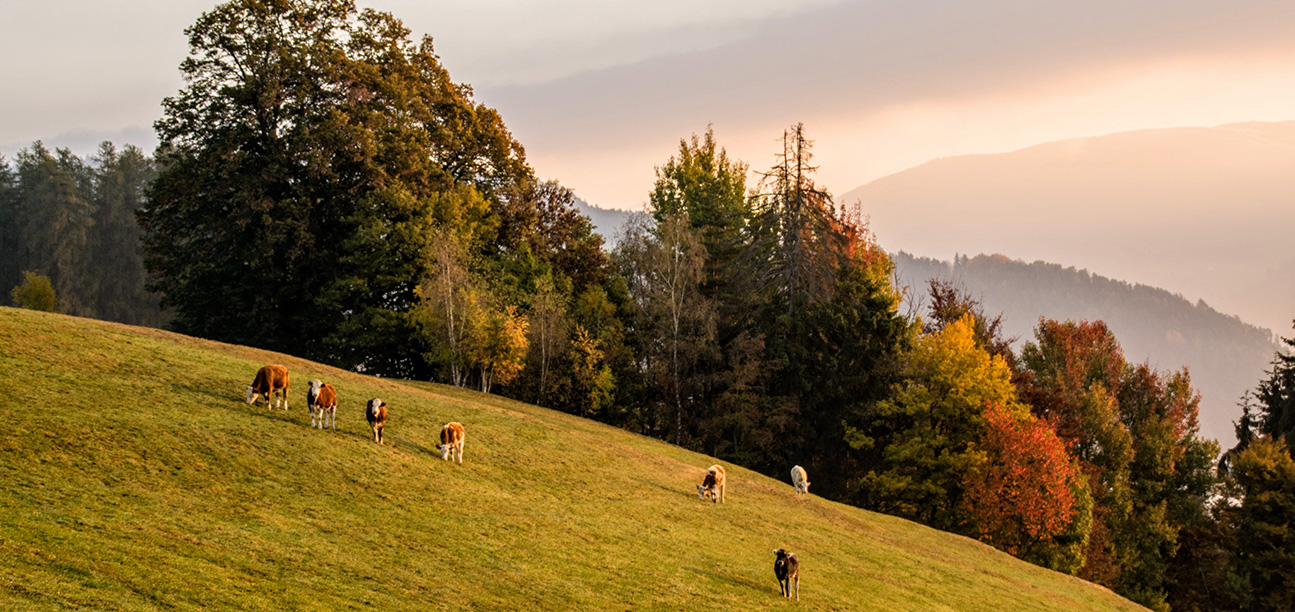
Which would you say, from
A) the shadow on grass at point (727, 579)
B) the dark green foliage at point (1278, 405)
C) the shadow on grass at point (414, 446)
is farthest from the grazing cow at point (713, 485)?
the dark green foliage at point (1278, 405)

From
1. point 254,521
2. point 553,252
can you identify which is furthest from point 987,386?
point 254,521

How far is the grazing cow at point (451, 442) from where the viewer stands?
26.8 meters

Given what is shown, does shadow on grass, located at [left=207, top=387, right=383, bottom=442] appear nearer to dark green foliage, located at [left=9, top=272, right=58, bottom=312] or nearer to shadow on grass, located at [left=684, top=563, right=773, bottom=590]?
shadow on grass, located at [left=684, top=563, right=773, bottom=590]

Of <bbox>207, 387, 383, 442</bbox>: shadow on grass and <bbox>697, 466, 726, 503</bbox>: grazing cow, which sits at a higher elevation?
<bbox>207, 387, 383, 442</bbox>: shadow on grass

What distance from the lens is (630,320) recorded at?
6706cm

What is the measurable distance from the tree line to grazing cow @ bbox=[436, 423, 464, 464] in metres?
25.6

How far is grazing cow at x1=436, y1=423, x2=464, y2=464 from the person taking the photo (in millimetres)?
26797

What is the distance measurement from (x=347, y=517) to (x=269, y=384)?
29.5 feet

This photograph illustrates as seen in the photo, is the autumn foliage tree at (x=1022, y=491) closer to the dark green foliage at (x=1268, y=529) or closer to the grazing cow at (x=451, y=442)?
the dark green foliage at (x=1268, y=529)

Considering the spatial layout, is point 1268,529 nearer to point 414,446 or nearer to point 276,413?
point 414,446

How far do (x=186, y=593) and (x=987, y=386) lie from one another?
4985cm

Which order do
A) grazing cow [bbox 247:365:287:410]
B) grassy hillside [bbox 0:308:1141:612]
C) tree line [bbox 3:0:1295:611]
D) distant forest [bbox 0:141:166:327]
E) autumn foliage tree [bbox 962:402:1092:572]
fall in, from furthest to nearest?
1. distant forest [bbox 0:141:166:327]
2. tree line [bbox 3:0:1295:611]
3. autumn foliage tree [bbox 962:402:1092:572]
4. grazing cow [bbox 247:365:287:410]
5. grassy hillside [bbox 0:308:1141:612]

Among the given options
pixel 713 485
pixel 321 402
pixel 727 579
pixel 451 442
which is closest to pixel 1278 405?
pixel 713 485

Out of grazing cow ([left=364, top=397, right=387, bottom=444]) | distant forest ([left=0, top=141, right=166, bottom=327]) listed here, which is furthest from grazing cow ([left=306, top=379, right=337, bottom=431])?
distant forest ([left=0, top=141, right=166, bottom=327])
